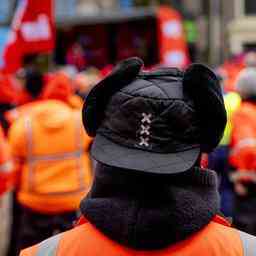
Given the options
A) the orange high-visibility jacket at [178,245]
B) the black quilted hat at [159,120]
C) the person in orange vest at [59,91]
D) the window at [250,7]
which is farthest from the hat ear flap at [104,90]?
the window at [250,7]

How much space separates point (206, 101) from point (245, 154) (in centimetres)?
338

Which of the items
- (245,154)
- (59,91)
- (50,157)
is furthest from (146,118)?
(59,91)

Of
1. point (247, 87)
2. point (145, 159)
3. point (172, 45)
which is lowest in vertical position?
point (172, 45)

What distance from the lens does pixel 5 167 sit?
498 centimetres

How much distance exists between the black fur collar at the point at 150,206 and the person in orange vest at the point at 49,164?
3213 millimetres

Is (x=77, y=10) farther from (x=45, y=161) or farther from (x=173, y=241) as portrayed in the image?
(x=173, y=241)

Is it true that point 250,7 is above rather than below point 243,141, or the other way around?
below

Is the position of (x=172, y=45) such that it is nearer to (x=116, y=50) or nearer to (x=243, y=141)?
(x=116, y=50)

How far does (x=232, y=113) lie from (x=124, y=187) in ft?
11.7

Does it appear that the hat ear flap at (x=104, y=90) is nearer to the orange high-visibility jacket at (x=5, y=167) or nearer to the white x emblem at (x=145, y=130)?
the white x emblem at (x=145, y=130)

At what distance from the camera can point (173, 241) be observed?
198 cm

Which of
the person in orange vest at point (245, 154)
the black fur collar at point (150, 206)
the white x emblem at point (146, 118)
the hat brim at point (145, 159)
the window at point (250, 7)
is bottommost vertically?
the window at point (250, 7)

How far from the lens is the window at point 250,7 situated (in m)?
25.1

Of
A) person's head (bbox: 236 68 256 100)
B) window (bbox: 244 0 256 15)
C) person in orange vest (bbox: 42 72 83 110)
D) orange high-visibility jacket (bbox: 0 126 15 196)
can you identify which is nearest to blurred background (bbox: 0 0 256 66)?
window (bbox: 244 0 256 15)
